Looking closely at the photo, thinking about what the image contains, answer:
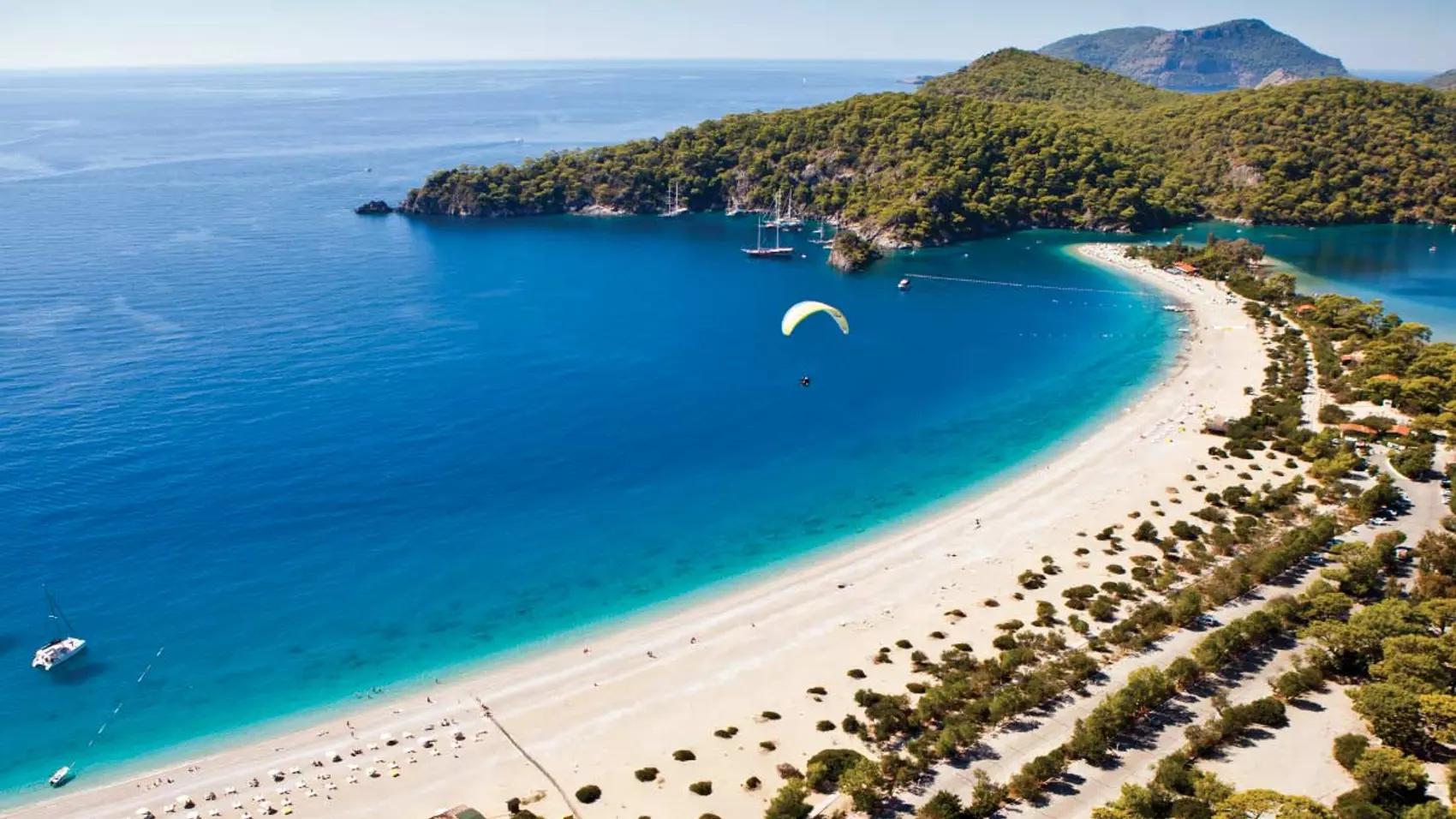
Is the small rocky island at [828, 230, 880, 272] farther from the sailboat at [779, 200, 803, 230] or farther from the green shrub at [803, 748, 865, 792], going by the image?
the green shrub at [803, 748, 865, 792]

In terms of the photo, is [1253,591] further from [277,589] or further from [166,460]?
[166,460]

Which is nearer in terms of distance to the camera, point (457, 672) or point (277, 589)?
point (457, 672)

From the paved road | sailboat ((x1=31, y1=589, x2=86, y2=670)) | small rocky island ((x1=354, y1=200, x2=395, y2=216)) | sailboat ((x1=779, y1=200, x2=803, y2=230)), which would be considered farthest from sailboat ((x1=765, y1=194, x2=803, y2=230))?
sailboat ((x1=31, y1=589, x2=86, y2=670))

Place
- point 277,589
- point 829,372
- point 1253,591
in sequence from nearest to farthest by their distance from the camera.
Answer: point 1253,591 → point 277,589 → point 829,372

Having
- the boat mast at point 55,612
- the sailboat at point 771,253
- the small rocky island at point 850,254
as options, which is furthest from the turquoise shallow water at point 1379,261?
the boat mast at point 55,612

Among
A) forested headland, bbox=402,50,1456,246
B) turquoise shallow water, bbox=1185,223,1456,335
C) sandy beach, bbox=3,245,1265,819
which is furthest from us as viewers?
forested headland, bbox=402,50,1456,246

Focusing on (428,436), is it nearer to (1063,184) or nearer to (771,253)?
(771,253)

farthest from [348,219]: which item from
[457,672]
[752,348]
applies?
[457,672]
